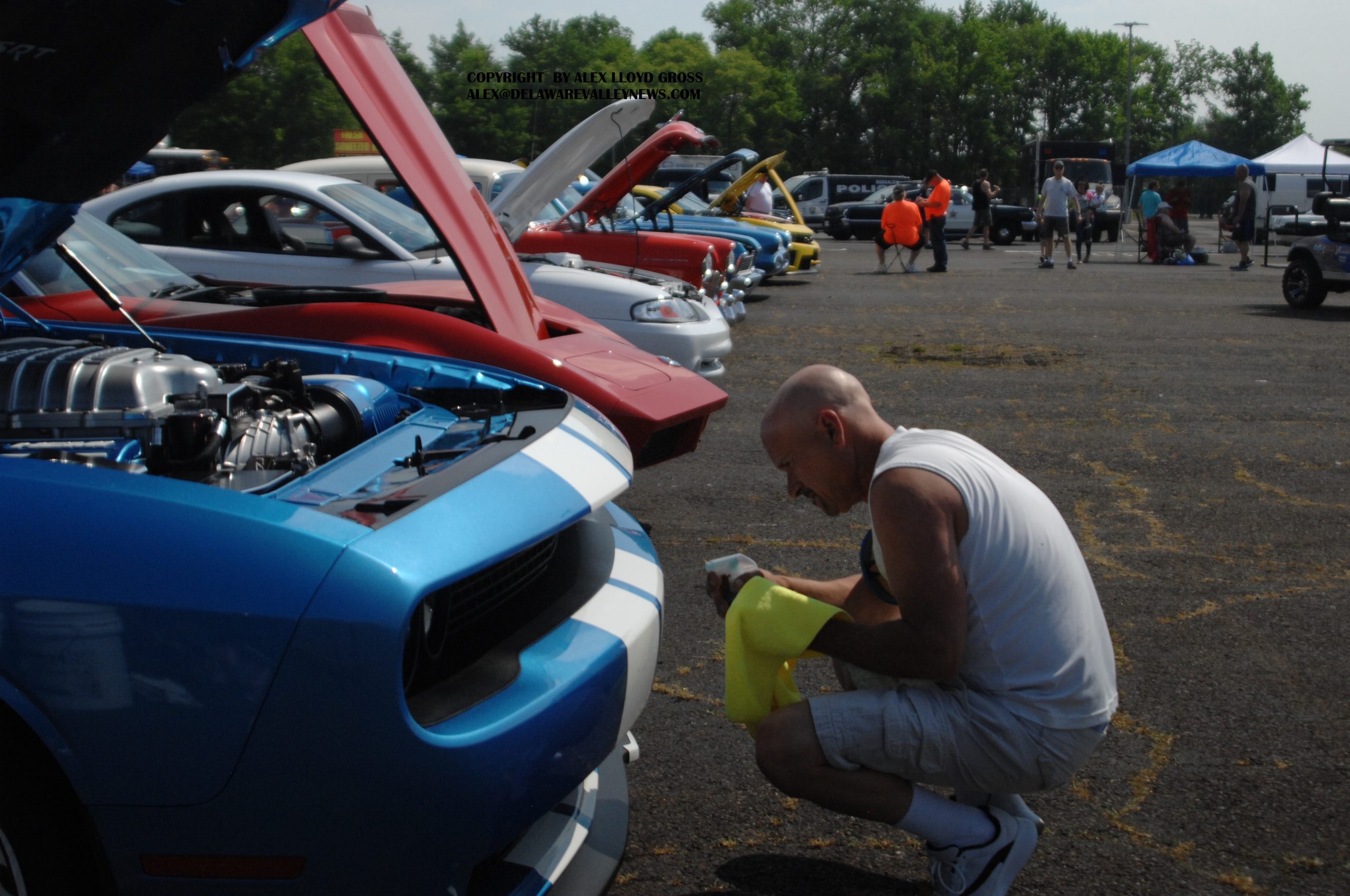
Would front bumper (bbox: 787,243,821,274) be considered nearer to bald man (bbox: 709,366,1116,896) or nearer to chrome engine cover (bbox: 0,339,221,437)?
chrome engine cover (bbox: 0,339,221,437)

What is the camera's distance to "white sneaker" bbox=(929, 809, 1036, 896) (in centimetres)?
227

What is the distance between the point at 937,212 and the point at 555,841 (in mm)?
18290

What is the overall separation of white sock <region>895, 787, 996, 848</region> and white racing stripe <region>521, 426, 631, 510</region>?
0.88 meters

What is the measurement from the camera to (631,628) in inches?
89.4

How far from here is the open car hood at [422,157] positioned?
3861mm

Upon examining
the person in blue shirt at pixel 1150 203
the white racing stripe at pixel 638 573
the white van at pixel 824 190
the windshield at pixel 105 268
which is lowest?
the white racing stripe at pixel 638 573

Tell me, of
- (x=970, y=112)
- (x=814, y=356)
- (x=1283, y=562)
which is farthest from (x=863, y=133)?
(x=1283, y=562)

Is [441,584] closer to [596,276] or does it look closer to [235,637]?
[235,637]

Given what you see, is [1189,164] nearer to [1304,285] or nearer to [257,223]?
[1304,285]

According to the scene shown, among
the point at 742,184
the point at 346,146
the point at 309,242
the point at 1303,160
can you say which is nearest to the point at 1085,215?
the point at 1303,160

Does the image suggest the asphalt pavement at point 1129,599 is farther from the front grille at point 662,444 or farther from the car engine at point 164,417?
the car engine at point 164,417

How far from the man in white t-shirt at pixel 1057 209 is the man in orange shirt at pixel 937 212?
168 cm

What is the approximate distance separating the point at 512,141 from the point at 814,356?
4695 centimetres

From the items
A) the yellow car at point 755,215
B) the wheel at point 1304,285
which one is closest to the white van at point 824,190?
the yellow car at point 755,215
